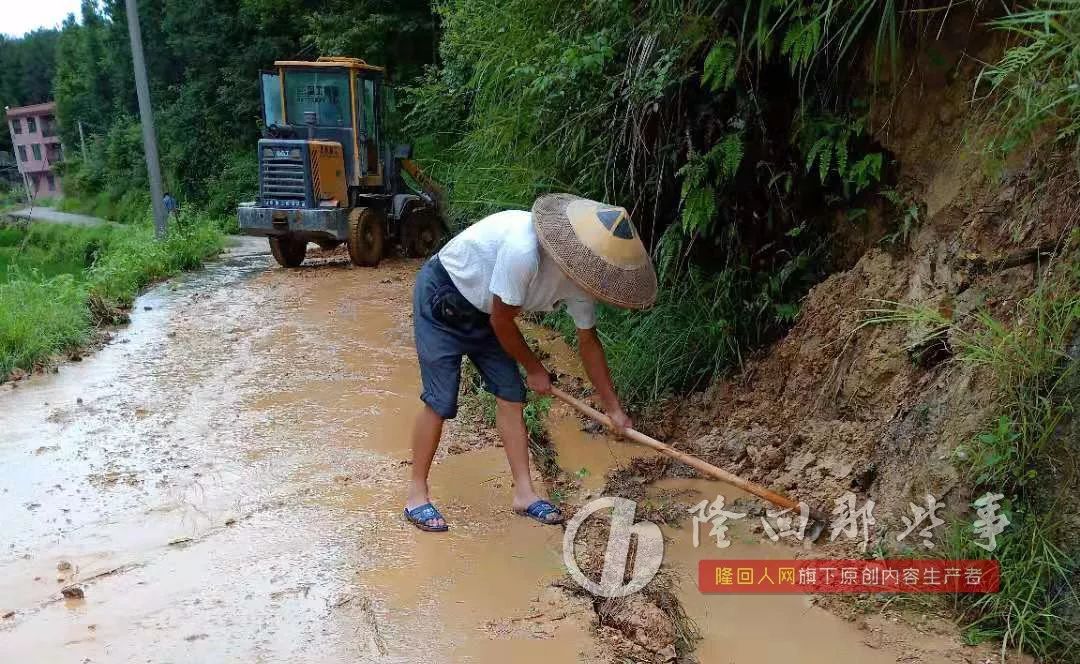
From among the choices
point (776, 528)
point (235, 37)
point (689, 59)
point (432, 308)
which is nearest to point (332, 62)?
point (689, 59)

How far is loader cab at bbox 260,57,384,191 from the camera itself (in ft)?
31.6

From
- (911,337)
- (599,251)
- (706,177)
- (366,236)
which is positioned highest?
(706,177)

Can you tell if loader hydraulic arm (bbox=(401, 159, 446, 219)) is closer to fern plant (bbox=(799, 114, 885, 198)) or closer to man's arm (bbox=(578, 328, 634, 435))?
fern plant (bbox=(799, 114, 885, 198))

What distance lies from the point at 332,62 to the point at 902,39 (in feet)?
25.8

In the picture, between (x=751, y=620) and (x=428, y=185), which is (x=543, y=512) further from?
(x=428, y=185)

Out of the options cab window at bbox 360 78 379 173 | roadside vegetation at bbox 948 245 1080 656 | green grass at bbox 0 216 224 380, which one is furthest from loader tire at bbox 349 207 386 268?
roadside vegetation at bbox 948 245 1080 656

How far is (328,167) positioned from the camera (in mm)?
9570

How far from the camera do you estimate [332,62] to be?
31.7ft

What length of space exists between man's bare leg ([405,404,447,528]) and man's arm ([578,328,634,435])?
0.65m

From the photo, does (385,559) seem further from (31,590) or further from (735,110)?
(735,110)

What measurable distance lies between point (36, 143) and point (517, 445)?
51.1m

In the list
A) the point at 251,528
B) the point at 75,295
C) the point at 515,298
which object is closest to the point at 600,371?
the point at 515,298

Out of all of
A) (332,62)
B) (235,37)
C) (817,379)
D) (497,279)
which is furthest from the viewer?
(235,37)

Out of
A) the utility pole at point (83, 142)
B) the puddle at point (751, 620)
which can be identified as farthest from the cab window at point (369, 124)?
the utility pole at point (83, 142)
